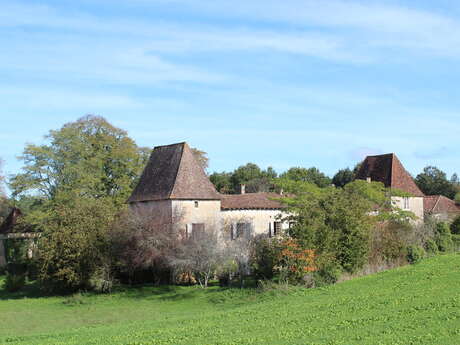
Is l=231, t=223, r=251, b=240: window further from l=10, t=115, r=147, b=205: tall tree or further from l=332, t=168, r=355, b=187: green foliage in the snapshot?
l=332, t=168, r=355, b=187: green foliage

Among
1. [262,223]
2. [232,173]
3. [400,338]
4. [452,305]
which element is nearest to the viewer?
[400,338]

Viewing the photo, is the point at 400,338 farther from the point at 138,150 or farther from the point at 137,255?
the point at 138,150

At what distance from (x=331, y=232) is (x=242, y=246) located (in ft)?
17.7

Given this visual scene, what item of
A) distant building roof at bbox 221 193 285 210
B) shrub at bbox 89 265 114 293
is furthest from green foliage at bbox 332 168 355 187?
shrub at bbox 89 265 114 293

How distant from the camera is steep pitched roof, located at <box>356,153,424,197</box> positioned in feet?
183

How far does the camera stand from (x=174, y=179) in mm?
39625

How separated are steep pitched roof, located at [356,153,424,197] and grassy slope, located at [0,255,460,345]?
2599cm

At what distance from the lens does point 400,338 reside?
13461mm

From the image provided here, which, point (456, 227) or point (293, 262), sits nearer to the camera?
point (293, 262)

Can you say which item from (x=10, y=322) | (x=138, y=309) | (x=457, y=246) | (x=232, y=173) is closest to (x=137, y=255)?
(x=138, y=309)

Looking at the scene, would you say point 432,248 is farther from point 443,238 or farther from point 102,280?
point 102,280

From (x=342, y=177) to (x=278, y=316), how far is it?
70.5 m

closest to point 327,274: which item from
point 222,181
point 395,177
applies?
point 395,177

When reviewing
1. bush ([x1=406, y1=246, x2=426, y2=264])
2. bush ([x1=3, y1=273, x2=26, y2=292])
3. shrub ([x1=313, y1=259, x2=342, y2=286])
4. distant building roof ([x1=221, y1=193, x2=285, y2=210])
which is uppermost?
distant building roof ([x1=221, y1=193, x2=285, y2=210])
